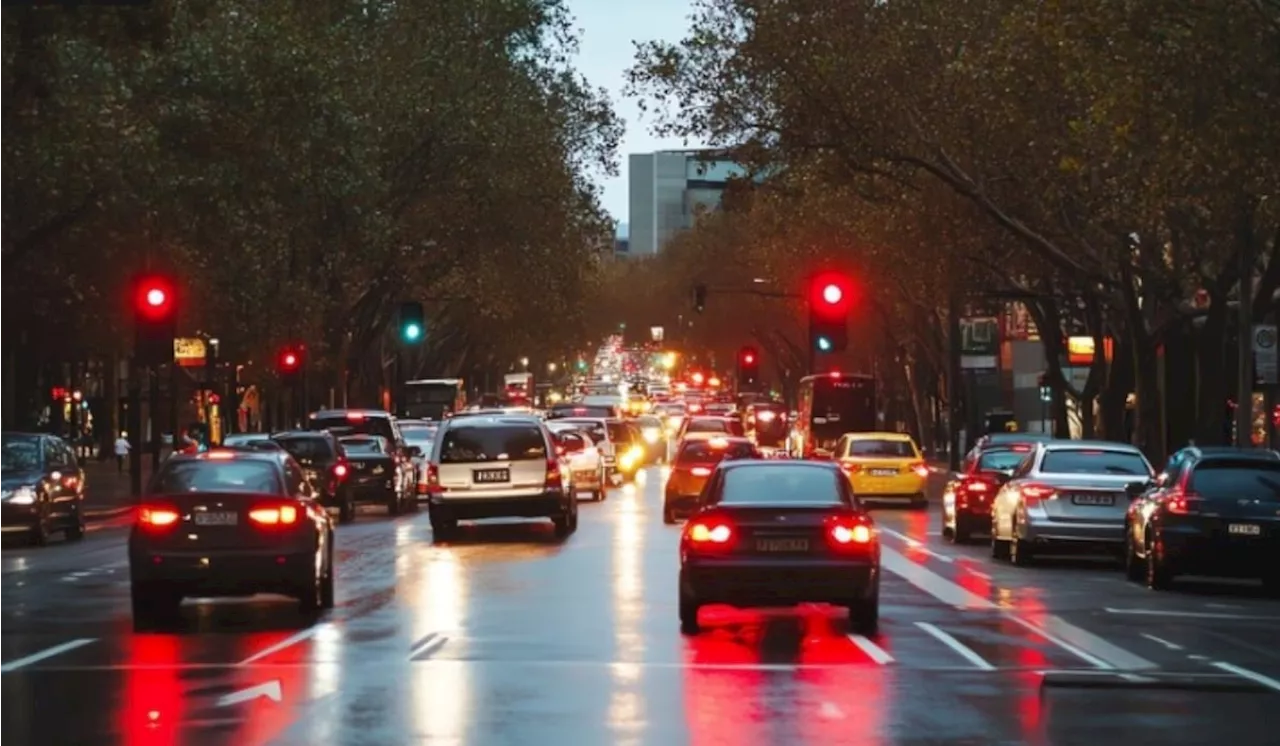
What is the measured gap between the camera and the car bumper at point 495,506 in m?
38.5

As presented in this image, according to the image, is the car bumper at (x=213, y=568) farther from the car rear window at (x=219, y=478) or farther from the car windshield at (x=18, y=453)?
the car windshield at (x=18, y=453)

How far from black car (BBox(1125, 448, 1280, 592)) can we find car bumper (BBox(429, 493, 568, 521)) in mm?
11768

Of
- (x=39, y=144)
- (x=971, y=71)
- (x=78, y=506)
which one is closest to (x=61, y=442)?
(x=78, y=506)

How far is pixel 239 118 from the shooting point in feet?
151

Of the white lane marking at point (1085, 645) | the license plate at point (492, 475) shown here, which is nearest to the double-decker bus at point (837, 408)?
the license plate at point (492, 475)

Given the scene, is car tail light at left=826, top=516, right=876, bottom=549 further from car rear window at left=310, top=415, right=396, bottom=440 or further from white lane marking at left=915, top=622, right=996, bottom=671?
car rear window at left=310, top=415, right=396, bottom=440

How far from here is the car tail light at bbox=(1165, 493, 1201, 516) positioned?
2841 cm

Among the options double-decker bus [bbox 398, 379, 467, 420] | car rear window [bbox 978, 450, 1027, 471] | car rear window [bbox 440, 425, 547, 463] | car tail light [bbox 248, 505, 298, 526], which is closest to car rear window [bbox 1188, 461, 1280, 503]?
car rear window [bbox 978, 450, 1027, 471]

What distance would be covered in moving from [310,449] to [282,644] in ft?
80.2

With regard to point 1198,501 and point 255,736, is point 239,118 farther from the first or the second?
point 255,736

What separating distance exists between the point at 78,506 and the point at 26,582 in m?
11.5

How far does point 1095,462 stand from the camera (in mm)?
33219

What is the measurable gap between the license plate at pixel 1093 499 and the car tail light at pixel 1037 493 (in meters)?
0.31

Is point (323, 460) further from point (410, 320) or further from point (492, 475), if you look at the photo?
point (410, 320)
